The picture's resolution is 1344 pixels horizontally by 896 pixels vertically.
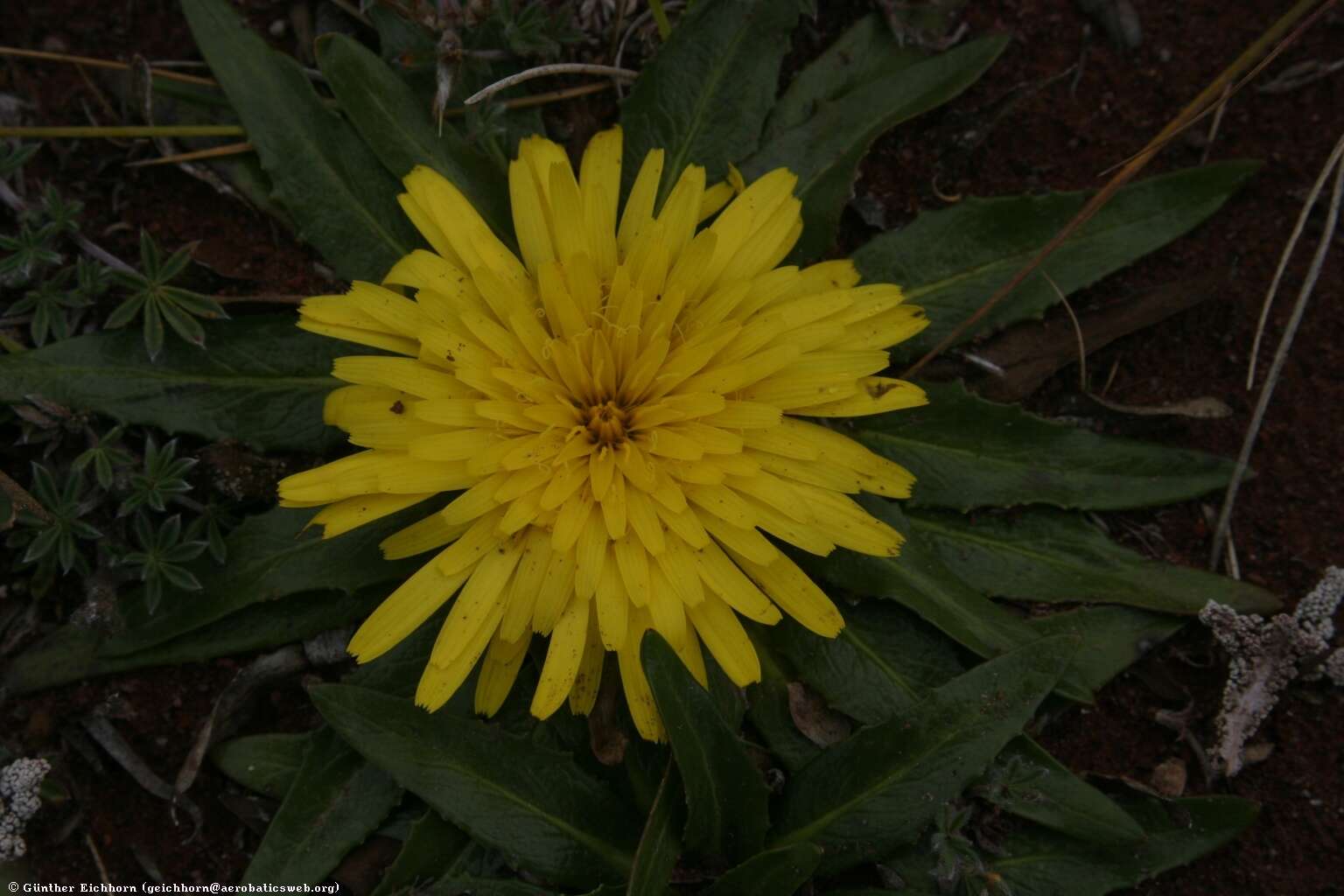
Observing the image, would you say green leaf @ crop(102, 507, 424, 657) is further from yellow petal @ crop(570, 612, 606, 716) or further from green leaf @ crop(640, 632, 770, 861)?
green leaf @ crop(640, 632, 770, 861)

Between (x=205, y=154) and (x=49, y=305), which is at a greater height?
(x=205, y=154)

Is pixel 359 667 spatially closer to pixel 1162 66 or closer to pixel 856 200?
pixel 856 200

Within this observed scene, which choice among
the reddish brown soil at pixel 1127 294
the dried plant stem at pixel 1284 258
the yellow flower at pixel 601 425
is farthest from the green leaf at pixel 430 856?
the dried plant stem at pixel 1284 258

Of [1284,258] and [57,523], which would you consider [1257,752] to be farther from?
[57,523]

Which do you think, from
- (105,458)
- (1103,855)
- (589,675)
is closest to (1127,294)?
(1103,855)

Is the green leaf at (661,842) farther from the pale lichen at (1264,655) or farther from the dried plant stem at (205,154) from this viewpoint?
the dried plant stem at (205,154)

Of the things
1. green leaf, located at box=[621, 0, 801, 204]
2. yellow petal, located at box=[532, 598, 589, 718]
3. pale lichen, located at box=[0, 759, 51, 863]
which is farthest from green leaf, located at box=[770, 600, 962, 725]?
pale lichen, located at box=[0, 759, 51, 863]
